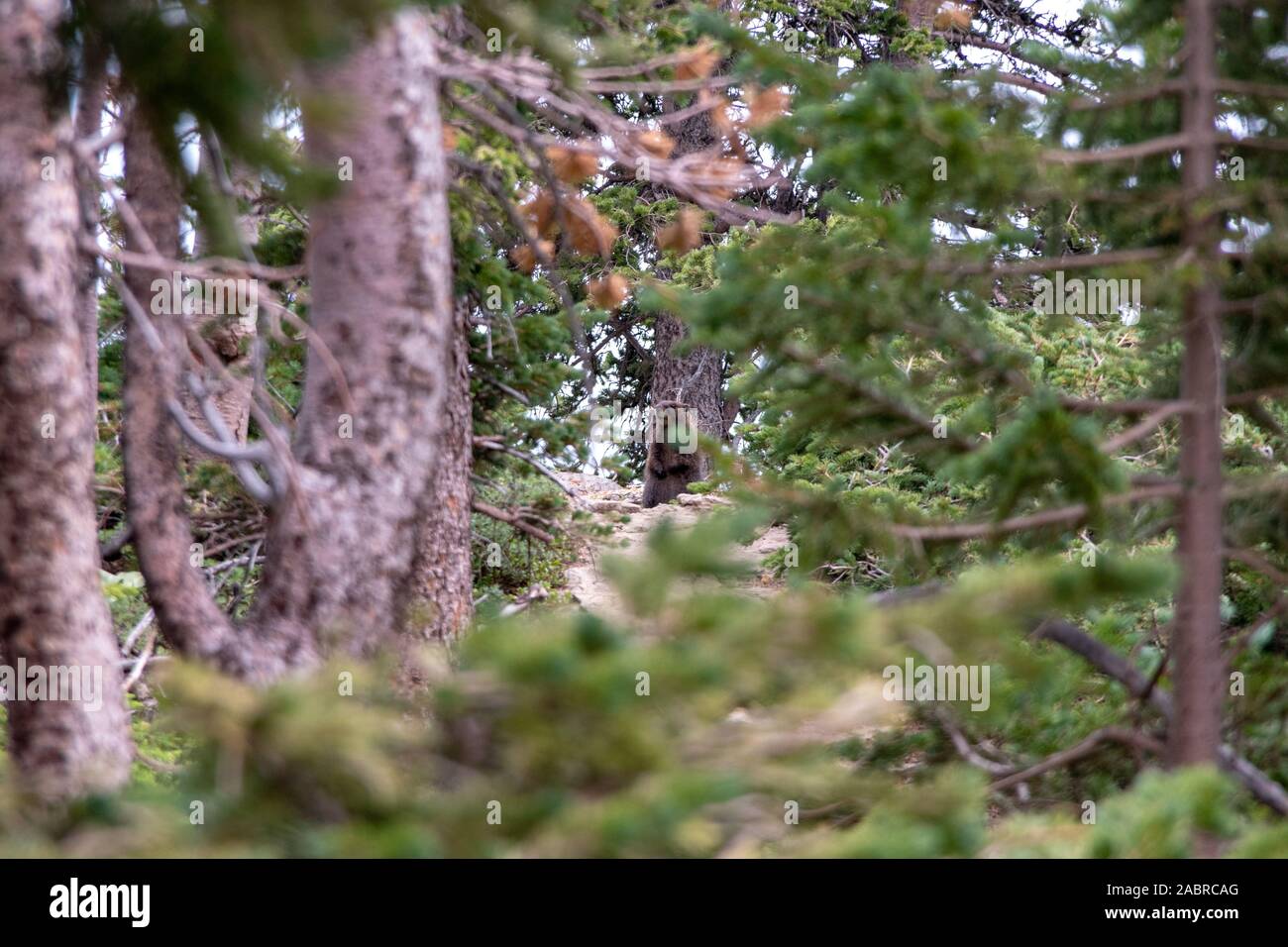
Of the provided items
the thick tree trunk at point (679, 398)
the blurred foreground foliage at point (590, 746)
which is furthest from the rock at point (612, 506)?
the blurred foreground foliage at point (590, 746)

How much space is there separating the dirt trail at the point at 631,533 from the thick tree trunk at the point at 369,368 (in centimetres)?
726

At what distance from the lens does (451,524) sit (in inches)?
329

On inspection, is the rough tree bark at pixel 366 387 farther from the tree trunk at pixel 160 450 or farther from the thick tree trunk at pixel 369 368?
the tree trunk at pixel 160 450

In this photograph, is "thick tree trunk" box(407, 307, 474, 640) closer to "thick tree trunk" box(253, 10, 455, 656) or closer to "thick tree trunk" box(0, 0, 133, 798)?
"thick tree trunk" box(253, 10, 455, 656)

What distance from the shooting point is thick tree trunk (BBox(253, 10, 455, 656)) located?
456 centimetres

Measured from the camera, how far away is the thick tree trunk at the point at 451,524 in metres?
8.20

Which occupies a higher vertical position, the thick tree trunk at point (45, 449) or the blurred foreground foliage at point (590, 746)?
the thick tree trunk at point (45, 449)

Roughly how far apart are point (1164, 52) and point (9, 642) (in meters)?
5.48

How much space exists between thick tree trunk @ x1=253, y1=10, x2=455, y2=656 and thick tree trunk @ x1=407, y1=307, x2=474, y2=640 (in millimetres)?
3439

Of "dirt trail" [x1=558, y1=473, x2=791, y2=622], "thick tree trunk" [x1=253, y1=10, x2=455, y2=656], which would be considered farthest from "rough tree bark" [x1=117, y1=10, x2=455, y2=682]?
"dirt trail" [x1=558, y1=473, x2=791, y2=622]
